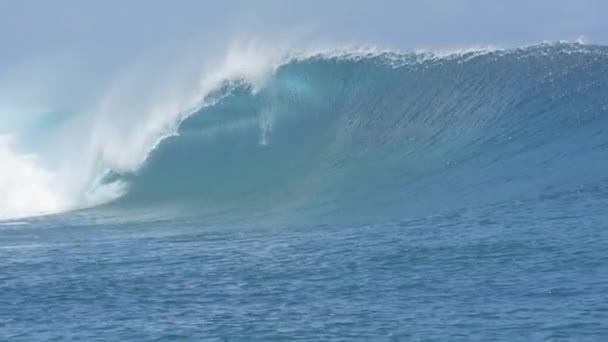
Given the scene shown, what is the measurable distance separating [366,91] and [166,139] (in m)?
4.28

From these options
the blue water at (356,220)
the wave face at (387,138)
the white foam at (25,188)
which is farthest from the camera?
the white foam at (25,188)

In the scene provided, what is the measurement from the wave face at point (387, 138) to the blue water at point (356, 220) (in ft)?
0.18

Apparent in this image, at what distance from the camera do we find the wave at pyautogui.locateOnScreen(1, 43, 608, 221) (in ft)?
67.4

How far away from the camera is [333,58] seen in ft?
93.1

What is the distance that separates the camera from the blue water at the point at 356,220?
12414 millimetres

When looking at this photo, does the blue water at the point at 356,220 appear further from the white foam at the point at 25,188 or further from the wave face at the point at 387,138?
the white foam at the point at 25,188

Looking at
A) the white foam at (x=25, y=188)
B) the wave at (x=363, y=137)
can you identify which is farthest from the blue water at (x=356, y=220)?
the white foam at (x=25, y=188)

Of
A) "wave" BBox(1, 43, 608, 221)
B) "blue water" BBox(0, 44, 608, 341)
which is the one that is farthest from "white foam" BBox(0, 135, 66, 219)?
"blue water" BBox(0, 44, 608, 341)

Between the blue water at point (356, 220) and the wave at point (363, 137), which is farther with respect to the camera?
the wave at point (363, 137)

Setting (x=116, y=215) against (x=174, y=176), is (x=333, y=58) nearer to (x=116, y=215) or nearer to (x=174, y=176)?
(x=174, y=176)

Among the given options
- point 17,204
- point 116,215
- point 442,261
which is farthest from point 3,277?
point 17,204

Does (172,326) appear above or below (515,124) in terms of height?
below

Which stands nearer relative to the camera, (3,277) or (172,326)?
(172,326)

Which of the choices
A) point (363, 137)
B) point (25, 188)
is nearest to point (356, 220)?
point (363, 137)
